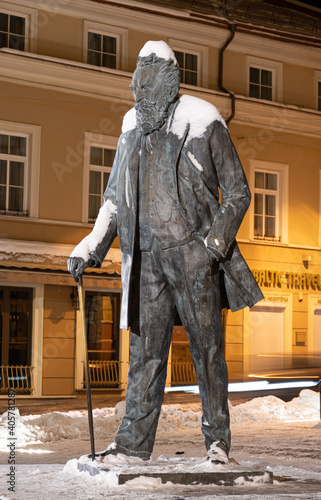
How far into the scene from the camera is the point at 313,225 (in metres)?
25.4

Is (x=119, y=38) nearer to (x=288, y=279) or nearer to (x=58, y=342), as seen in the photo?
(x=58, y=342)

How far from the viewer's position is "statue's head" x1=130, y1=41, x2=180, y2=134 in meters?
4.96

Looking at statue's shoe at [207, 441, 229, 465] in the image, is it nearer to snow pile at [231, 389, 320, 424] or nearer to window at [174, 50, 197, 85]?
snow pile at [231, 389, 320, 424]

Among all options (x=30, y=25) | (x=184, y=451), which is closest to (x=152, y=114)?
(x=184, y=451)

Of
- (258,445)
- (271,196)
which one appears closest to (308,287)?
(271,196)

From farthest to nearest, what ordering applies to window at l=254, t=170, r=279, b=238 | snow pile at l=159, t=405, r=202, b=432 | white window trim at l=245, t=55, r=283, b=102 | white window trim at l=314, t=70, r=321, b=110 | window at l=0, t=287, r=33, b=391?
white window trim at l=314, t=70, r=321, b=110 → white window trim at l=245, t=55, r=283, b=102 → window at l=254, t=170, r=279, b=238 → window at l=0, t=287, r=33, b=391 → snow pile at l=159, t=405, r=202, b=432

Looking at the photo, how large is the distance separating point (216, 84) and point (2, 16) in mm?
5901

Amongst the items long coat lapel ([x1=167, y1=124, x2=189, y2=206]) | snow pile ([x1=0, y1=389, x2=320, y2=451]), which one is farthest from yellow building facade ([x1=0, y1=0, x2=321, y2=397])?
long coat lapel ([x1=167, y1=124, x2=189, y2=206])

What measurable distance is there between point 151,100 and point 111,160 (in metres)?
17.2

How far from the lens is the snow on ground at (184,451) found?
166 inches

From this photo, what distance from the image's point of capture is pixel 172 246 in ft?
15.8

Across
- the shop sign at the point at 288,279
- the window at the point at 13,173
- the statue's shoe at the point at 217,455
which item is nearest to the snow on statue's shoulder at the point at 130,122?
the statue's shoe at the point at 217,455

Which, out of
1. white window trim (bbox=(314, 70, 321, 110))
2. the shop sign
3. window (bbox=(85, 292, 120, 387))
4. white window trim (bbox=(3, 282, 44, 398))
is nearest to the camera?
white window trim (bbox=(3, 282, 44, 398))

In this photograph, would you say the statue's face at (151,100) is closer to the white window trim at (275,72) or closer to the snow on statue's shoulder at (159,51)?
the snow on statue's shoulder at (159,51)
